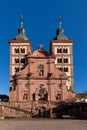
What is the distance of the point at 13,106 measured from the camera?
85750mm

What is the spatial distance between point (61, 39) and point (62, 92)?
84.5 feet

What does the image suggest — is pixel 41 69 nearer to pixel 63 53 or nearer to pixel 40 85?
pixel 40 85

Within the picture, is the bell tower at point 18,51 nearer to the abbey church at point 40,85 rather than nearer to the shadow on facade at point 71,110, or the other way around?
the abbey church at point 40,85

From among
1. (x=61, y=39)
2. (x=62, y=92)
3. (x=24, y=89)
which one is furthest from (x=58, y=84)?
(x=61, y=39)

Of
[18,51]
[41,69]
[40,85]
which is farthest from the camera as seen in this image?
[18,51]

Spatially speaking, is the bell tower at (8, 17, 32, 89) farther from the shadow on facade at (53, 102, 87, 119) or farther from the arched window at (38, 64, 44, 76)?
the shadow on facade at (53, 102, 87, 119)

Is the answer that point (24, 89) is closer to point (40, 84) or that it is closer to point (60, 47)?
point (40, 84)

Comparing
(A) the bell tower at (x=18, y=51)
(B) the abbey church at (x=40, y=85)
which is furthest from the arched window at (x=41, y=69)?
(A) the bell tower at (x=18, y=51)

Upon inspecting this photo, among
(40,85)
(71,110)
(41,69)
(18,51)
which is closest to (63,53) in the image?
(18,51)

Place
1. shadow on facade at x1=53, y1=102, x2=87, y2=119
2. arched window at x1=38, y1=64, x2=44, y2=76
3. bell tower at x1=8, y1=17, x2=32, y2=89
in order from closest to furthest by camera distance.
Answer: shadow on facade at x1=53, y1=102, x2=87, y2=119
arched window at x1=38, y1=64, x2=44, y2=76
bell tower at x1=8, y1=17, x2=32, y2=89

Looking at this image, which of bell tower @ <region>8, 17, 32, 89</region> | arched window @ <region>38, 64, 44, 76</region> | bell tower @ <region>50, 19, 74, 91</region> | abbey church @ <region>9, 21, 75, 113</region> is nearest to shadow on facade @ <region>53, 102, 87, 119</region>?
abbey church @ <region>9, 21, 75, 113</region>

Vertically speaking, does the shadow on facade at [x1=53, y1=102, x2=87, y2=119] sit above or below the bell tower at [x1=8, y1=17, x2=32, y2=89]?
below

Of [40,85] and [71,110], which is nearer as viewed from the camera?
[71,110]

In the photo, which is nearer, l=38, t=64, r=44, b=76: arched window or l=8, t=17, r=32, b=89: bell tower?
l=38, t=64, r=44, b=76: arched window
